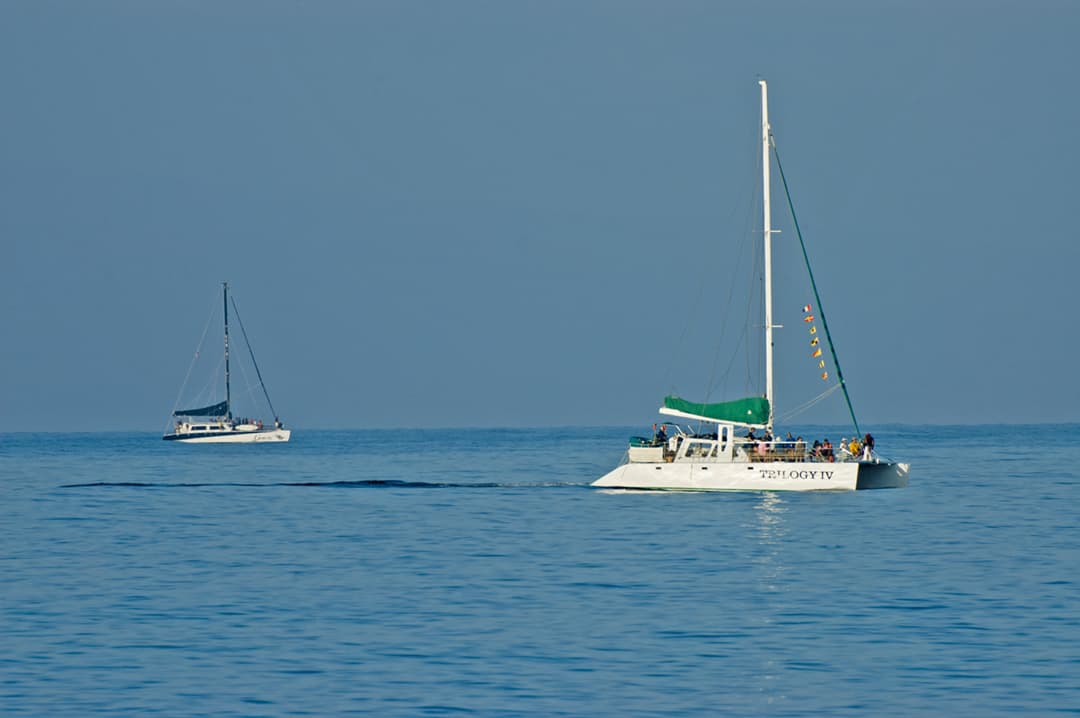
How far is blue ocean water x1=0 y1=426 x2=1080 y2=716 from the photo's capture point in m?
28.1

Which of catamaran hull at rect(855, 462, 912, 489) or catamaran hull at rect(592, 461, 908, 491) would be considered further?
catamaran hull at rect(855, 462, 912, 489)

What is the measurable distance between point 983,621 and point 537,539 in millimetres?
23097

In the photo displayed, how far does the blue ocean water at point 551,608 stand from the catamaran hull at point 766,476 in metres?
0.94

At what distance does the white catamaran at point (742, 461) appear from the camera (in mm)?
70562

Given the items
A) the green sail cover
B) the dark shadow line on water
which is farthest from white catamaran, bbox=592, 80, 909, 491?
the dark shadow line on water

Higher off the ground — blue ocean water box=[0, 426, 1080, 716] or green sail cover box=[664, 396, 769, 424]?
green sail cover box=[664, 396, 769, 424]

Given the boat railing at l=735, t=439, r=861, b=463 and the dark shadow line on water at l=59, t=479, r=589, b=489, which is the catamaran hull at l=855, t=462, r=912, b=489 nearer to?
the boat railing at l=735, t=439, r=861, b=463

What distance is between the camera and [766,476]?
70875mm

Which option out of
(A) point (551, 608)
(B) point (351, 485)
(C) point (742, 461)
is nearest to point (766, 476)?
(C) point (742, 461)

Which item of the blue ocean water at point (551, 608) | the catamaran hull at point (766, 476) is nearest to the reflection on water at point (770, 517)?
the blue ocean water at point (551, 608)

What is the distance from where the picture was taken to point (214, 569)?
4781cm

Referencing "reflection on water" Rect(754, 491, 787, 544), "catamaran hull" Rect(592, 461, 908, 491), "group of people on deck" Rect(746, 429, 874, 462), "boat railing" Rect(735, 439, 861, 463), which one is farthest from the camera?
"group of people on deck" Rect(746, 429, 874, 462)

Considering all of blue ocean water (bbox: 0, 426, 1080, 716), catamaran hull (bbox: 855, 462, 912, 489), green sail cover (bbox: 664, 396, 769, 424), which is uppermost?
green sail cover (bbox: 664, 396, 769, 424)

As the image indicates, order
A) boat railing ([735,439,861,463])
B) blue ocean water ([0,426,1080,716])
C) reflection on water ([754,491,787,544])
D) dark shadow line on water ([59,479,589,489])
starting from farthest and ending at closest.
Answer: dark shadow line on water ([59,479,589,489])
boat railing ([735,439,861,463])
reflection on water ([754,491,787,544])
blue ocean water ([0,426,1080,716])
